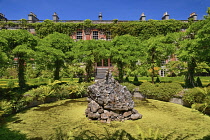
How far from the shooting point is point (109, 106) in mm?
8328

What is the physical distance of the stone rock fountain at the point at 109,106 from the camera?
8073 millimetres

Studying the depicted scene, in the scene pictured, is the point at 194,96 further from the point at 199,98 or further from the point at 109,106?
the point at 109,106

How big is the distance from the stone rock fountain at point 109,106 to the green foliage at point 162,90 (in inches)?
183

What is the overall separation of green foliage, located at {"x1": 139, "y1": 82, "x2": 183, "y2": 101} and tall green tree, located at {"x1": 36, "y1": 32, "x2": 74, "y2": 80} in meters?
9.14

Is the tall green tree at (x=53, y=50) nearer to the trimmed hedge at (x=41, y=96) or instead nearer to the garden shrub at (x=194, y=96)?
the trimmed hedge at (x=41, y=96)

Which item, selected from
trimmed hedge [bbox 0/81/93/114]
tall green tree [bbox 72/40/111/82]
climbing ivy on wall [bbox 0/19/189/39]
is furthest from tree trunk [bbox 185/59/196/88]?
climbing ivy on wall [bbox 0/19/189/39]

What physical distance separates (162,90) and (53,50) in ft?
36.7

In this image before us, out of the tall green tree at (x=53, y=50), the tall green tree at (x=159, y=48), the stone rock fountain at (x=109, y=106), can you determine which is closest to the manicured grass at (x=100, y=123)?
the stone rock fountain at (x=109, y=106)

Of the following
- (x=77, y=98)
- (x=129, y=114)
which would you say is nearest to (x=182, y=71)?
(x=129, y=114)

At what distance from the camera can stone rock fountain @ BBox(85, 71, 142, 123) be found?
8073 millimetres

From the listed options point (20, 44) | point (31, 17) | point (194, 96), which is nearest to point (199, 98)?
point (194, 96)

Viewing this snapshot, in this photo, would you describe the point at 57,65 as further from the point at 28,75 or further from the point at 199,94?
the point at 199,94

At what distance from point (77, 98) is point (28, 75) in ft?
41.7

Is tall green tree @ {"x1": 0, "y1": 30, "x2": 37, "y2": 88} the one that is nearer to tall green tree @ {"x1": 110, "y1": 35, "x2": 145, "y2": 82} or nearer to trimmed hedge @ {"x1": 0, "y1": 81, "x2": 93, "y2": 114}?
trimmed hedge @ {"x1": 0, "y1": 81, "x2": 93, "y2": 114}
